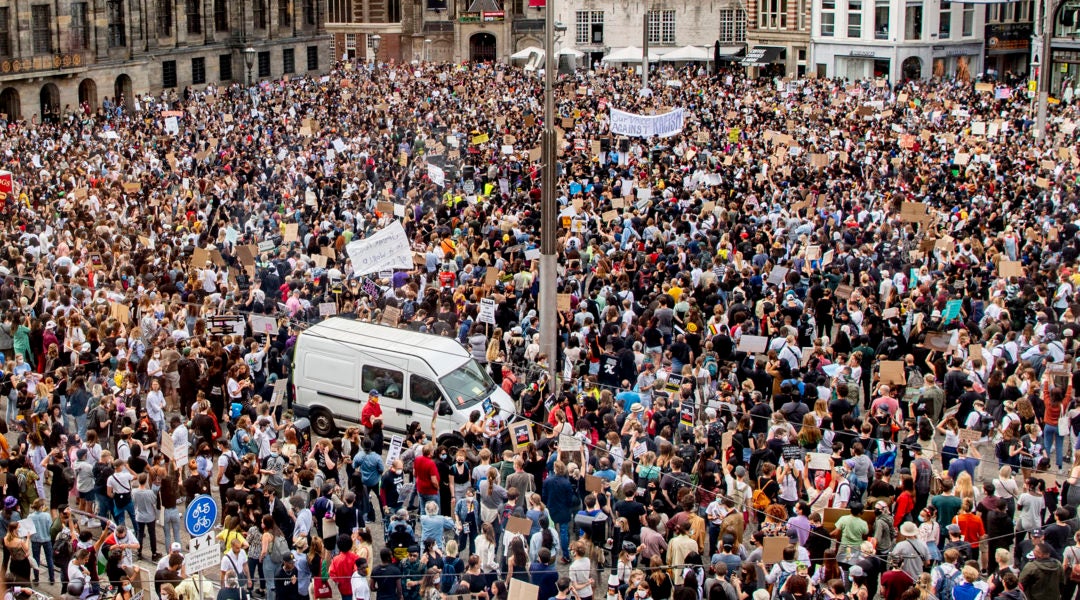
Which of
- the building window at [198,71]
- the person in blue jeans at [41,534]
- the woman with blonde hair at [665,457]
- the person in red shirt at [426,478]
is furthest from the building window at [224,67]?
the woman with blonde hair at [665,457]

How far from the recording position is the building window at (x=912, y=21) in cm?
6228

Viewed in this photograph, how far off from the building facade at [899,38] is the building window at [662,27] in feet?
29.9

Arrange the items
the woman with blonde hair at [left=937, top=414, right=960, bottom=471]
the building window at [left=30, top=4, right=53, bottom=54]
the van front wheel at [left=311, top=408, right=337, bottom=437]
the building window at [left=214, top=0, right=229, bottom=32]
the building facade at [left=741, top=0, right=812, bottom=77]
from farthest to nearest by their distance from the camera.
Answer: the building facade at [left=741, top=0, right=812, bottom=77]
the building window at [left=214, top=0, right=229, bottom=32]
the building window at [left=30, top=4, right=53, bottom=54]
the van front wheel at [left=311, top=408, right=337, bottom=437]
the woman with blonde hair at [left=937, top=414, right=960, bottom=471]

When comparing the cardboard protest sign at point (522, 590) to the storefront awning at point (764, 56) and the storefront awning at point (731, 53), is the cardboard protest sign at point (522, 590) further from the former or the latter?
the storefront awning at point (731, 53)

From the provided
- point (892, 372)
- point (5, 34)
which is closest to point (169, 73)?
point (5, 34)

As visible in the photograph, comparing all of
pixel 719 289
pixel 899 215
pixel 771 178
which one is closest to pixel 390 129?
pixel 771 178

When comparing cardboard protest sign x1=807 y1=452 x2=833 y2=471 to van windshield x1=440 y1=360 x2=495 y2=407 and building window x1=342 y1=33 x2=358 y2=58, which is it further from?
building window x1=342 y1=33 x2=358 y2=58

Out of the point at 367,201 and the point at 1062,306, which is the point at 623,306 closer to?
the point at 1062,306

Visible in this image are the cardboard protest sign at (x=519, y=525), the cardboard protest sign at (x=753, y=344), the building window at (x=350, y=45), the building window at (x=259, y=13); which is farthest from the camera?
the building window at (x=350, y=45)

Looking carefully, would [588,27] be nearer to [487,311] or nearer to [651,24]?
[651,24]

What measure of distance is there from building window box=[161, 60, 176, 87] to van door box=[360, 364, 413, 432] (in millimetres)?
46079

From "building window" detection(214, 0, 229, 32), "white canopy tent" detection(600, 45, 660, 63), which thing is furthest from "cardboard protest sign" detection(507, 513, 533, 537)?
"building window" detection(214, 0, 229, 32)

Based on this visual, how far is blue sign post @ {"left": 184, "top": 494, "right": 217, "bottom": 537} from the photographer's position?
12.9m

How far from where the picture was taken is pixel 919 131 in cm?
3750
